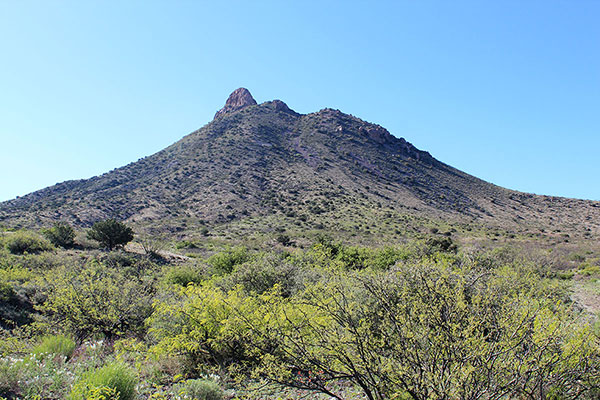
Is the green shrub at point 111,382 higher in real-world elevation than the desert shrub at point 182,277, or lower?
higher

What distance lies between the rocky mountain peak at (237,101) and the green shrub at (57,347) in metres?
99.6

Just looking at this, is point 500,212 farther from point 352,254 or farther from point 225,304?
point 225,304

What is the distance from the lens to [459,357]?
4258 mm

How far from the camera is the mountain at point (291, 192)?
156ft

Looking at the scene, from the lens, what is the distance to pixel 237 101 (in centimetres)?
10612

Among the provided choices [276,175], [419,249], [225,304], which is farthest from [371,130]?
[225,304]

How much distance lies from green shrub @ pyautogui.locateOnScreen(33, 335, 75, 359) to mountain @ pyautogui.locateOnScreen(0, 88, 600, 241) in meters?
34.6

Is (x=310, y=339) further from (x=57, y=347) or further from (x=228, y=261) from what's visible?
(x=228, y=261)

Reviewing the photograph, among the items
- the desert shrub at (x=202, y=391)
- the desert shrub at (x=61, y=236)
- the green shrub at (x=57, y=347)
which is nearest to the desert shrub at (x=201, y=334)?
the desert shrub at (x=202, y=391)

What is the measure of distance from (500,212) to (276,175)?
141 feet

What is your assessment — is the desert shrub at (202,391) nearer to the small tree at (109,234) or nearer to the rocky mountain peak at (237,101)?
the small tree at (109,234)

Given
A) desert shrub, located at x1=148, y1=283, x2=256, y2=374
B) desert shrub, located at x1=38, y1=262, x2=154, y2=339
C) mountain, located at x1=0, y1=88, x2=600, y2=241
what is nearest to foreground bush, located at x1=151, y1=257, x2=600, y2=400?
desert shrub, located at x1=148, y1=283, x2=256, y2=374

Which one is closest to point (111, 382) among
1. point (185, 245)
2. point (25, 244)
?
point (25, 244)

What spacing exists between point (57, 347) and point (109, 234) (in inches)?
927
